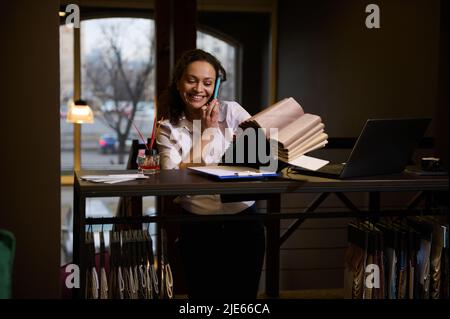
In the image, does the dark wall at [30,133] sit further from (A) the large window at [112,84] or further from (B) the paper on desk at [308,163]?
(A) the large window at [112,84]

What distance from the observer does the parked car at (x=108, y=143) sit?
28.3ft

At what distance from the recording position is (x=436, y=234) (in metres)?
2.06

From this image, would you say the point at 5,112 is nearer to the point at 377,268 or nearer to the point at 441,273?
the point at 377,268

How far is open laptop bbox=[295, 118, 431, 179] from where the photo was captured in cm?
183

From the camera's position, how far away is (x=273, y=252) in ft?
10.8

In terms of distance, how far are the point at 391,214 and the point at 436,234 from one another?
17cm

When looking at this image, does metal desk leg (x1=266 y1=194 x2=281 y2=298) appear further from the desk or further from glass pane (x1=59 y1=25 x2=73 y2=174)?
glass pane (x1=59 y1=25 x2=73 y2=174)

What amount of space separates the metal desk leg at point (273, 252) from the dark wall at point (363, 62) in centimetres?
224

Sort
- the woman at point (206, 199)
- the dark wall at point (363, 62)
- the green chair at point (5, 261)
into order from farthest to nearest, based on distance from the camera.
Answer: the dark wall at point (363, 62), the woman at point (206, 199), the green chair at point (5, 261)

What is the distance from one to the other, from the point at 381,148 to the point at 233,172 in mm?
499

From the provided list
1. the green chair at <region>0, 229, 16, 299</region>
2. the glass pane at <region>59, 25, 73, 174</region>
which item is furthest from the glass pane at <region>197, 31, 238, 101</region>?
the green chair at <region>0, 229, 16, 299</region>

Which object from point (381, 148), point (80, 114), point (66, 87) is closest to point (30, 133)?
point (381, 148)

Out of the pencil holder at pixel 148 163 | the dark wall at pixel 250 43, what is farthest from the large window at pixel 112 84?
the pencil holder at pixel 148 163
